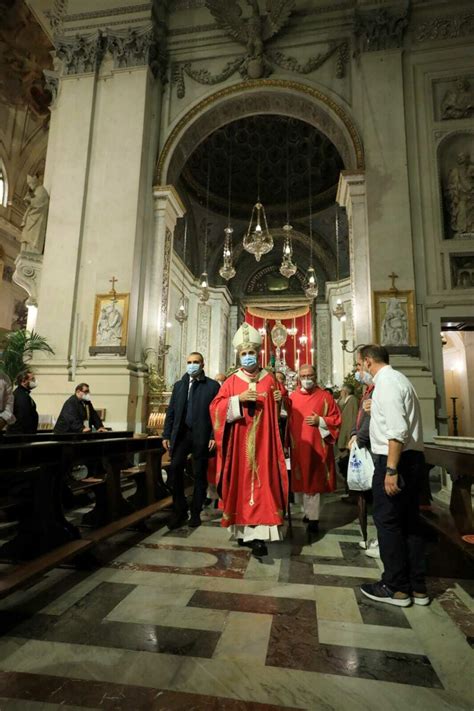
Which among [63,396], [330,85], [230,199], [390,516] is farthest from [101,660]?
[230,199]

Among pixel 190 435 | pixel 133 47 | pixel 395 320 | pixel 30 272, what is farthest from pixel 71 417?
pixel 133 47

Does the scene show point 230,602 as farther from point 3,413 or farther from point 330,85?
point 330,85

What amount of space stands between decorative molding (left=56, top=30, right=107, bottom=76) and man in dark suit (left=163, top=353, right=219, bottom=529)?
380 inches

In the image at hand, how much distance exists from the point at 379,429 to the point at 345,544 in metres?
1.58

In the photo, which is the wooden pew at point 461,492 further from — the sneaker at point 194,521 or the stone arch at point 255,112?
the stone arch at point 255,112

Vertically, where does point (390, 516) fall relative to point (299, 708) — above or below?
above

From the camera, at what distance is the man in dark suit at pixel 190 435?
13.0ft

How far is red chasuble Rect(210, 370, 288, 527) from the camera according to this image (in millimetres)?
3115

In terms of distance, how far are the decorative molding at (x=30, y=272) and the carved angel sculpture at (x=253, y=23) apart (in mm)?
6671

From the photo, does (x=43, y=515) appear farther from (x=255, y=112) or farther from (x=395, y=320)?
(x=255, y=112)

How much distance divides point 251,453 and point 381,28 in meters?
10.3

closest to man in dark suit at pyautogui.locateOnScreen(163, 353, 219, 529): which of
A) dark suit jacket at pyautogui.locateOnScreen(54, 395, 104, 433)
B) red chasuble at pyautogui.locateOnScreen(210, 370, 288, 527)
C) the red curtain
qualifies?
red chasuble at pyautogui.locateOnScreen(210, 370, 288, 527)

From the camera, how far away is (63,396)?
8344 millimetres

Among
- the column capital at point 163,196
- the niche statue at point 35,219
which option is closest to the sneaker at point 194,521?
the column capital at point 163,196
